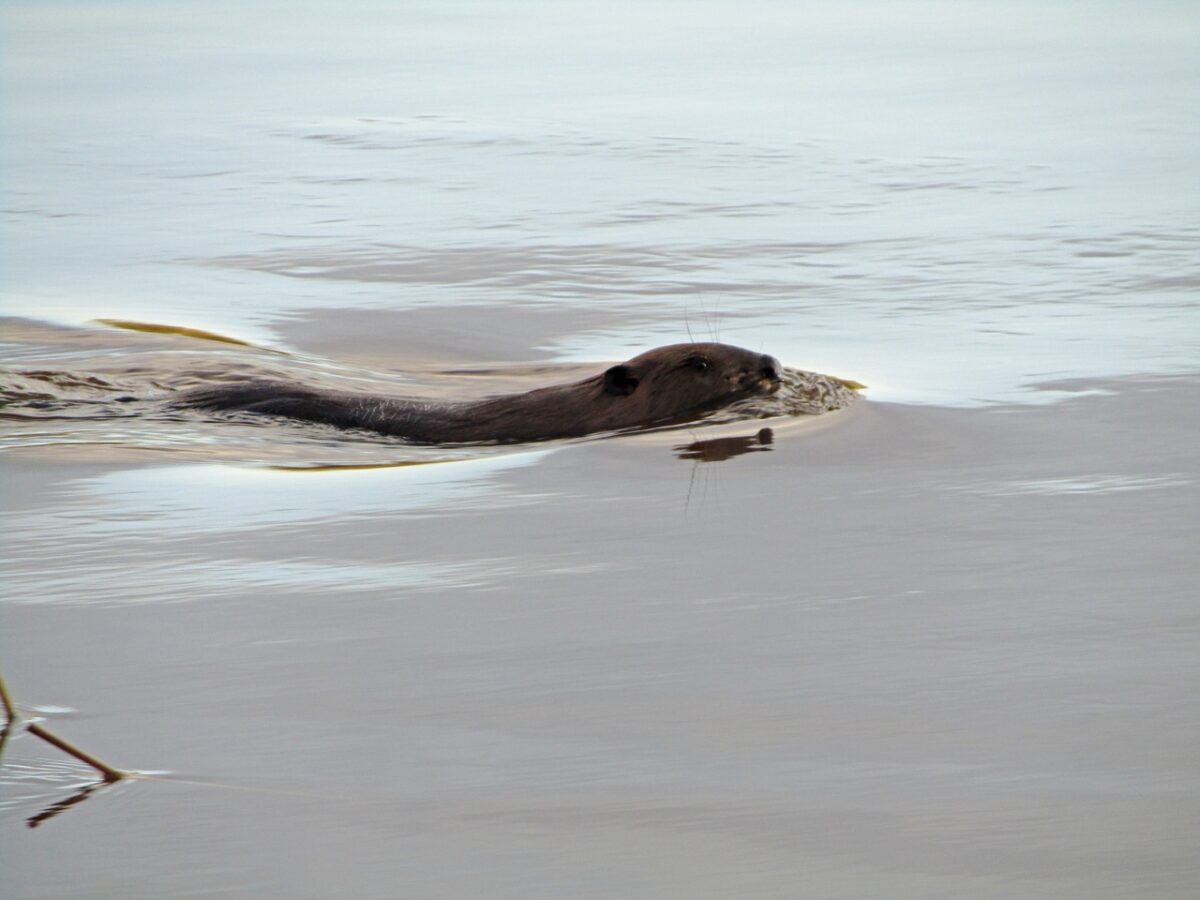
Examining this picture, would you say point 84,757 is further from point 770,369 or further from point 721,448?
point 770,369

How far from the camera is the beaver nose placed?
21.2 feet

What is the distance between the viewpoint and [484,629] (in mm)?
3834

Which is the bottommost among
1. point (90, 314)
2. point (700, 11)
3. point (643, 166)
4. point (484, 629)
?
point (484, 629)

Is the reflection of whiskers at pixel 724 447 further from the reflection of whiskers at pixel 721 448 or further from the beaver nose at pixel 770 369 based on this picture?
the beaver nose at pixel 770 369

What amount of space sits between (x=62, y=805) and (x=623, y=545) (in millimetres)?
1848

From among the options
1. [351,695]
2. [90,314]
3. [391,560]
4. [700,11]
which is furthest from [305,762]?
[700,11]

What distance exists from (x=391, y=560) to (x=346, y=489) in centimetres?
95

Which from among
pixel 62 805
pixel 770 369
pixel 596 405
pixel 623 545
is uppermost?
pixel 770 369

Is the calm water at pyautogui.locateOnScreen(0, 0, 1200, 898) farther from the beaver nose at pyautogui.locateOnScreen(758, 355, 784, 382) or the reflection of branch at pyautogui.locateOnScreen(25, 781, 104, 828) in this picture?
the beaver nose at pyautogui.locateOnScreen(758, 355, 784, 382)

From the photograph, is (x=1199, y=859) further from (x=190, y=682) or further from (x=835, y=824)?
(x=190, y=682)

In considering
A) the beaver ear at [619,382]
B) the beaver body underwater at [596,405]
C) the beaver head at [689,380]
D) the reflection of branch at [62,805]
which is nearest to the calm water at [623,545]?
the reflection of branch at [62,805]

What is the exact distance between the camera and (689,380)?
6625mm

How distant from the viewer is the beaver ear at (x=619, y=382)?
656cm

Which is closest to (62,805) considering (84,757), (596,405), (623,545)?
(84,757)
